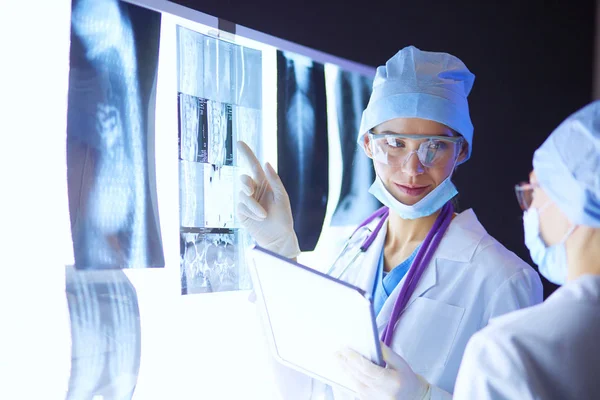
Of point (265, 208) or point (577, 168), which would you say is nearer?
point (577, 168)

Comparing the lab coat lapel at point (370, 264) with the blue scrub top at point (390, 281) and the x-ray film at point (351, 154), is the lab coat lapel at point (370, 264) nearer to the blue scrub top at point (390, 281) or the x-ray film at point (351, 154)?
the blue scrub top at point (390, 281)

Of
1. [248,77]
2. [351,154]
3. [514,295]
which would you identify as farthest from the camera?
[351,154]

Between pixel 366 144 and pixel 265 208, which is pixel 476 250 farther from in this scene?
pixel 265 208

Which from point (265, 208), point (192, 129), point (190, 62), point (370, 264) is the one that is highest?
point (190, 62)

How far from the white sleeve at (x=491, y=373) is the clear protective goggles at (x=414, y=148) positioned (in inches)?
27.4

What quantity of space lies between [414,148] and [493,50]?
1.90 meters

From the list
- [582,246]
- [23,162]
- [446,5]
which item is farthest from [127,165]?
[446,5]

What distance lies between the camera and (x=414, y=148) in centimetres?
158

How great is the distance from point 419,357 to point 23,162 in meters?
1.01

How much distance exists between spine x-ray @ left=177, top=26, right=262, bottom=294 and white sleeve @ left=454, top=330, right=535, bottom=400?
909 millimetres

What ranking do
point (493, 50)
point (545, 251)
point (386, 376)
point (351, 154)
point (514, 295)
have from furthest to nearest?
point (493, 50), point (351, 154), point (514, 295), point (386, 376), point (545, 251)

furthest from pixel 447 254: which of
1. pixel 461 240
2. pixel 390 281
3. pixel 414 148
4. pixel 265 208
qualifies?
pixel 265 208

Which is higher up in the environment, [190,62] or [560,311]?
[190,62]

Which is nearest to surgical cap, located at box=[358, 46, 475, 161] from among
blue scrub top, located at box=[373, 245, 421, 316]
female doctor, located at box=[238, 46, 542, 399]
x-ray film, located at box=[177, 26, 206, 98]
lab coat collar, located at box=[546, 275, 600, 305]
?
female doctor, located at box=[238, 46, 542, 399]
